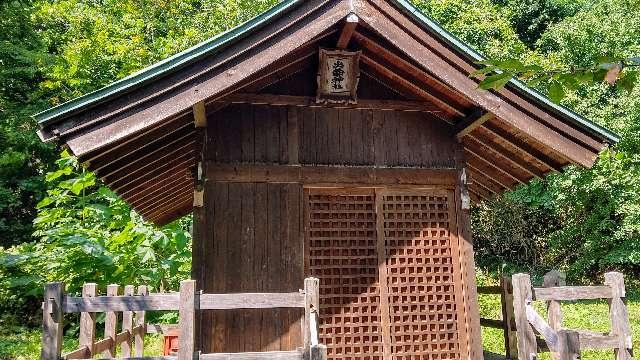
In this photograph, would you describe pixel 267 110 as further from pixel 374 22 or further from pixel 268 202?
pixel 374 22

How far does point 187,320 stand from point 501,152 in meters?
5.18

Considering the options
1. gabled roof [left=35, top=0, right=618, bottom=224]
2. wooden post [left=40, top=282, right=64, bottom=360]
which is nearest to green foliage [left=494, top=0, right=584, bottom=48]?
gabled roof [left=35, top=0, right=618, bottom=224]

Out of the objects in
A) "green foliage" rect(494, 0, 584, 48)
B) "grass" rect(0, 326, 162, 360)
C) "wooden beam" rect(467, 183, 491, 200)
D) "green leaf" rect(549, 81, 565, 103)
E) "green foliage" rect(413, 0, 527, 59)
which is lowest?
"grass" rect(0, 326, 162, 360)

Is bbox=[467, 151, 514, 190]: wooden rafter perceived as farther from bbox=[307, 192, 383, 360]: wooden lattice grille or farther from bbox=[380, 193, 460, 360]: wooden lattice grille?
bbox=[307, 192, 383, 360]: wooden lattice grille

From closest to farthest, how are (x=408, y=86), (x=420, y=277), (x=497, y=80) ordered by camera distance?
1. (x=497, y=80)
2. (x=420, y=277)
3. (x=408, y=86)

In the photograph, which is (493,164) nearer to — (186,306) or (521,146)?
(521,146)

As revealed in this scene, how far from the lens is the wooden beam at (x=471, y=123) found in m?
6.45

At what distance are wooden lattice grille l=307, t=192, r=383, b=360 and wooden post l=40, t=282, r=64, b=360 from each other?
298 centimetres

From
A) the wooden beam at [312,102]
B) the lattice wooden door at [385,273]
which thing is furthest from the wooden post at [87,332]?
the wooden beam at [312,102]

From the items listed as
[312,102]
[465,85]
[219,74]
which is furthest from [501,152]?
[219,74]

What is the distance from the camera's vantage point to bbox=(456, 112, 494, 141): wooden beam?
6.45 metres

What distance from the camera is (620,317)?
5.75 metres

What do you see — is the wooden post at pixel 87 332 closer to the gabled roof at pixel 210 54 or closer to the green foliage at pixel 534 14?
the gabled roof at pixel 210 54

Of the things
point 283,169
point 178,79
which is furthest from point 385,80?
point 178,79
